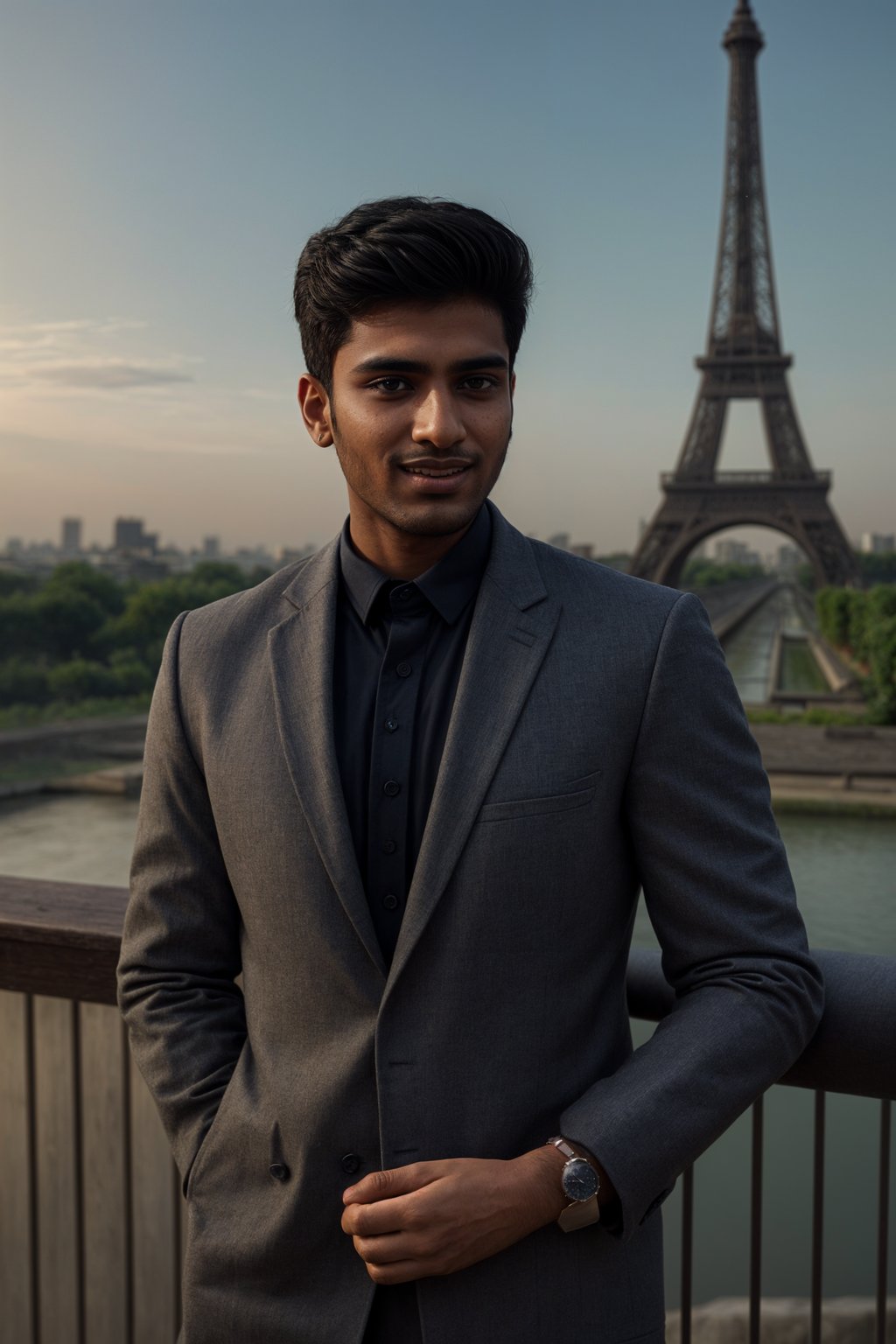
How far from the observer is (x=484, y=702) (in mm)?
1088

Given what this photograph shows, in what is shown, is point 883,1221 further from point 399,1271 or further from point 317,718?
point 317,718

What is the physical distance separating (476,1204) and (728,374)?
3290 cm

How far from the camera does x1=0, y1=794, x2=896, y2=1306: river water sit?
271 inches

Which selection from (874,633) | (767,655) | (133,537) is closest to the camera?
(874,633)

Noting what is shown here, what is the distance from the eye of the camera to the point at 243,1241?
1.11m

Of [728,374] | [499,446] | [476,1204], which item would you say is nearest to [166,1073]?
[476,1204]

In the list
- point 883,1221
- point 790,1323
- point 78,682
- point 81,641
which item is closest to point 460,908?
point 883,1221

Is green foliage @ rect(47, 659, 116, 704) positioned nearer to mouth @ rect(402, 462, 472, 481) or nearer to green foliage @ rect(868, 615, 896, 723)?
green foliage @ rect(868, 615, 896, 723)

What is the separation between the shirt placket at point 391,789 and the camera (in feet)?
3.58

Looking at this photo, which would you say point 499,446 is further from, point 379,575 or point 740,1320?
point 740,1320

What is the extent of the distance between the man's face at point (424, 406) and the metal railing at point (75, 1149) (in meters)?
0.66

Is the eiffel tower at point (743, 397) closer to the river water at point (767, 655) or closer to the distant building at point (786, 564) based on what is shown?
the river water at point (767, 655)

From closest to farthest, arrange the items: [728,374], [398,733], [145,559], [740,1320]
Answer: [398,733] < [740,1320] < [728,374] < [145,559]

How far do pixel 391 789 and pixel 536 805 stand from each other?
13cm
